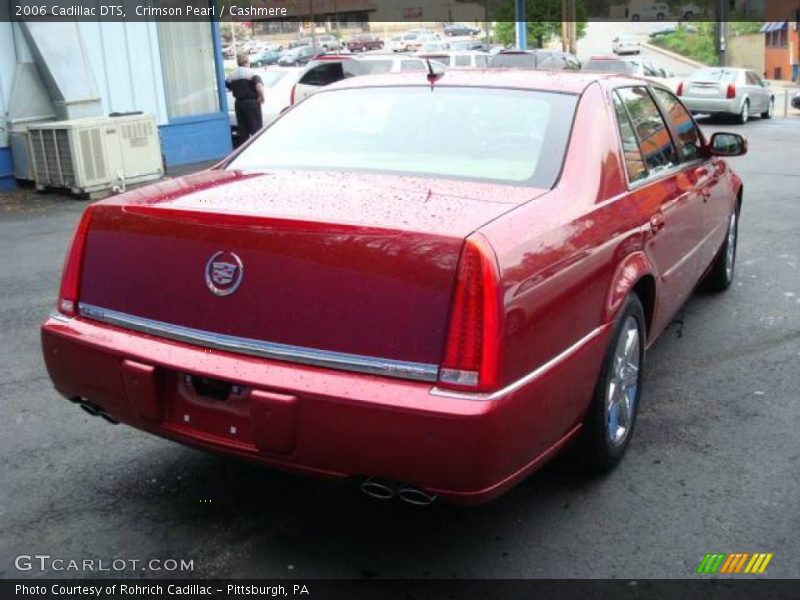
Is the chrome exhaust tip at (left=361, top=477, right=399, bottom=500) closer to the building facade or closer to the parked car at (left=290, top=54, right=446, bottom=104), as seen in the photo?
the building facade

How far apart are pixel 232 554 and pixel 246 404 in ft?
2.01

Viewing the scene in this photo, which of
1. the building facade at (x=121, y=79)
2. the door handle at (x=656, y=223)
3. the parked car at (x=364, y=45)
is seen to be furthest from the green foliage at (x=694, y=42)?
the door handle at (x=656, y=223)

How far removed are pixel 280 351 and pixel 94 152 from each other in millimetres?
8978

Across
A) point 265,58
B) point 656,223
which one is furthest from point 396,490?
point 265,58

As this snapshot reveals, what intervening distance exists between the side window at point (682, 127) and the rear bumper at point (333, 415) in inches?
88.4

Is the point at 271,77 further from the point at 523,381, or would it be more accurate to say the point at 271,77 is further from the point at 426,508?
the point at 523,381

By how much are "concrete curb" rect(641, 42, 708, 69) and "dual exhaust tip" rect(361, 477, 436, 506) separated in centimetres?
4655

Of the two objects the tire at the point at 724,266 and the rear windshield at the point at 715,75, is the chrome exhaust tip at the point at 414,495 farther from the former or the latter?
the rear windshield at the point at 715,75

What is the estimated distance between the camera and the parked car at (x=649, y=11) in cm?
7012

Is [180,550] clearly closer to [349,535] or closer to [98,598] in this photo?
[98,598]

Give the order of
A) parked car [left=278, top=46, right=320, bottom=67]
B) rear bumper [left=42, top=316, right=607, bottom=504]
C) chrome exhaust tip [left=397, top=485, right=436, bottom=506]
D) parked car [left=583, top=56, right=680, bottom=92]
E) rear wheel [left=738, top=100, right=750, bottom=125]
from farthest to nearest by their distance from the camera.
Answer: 1. parked car [left=278, top=46, right=320, bottom=67]
2. parked car [left=583, top=56, right=680, bottom=92]
3. rear wheel [left=738, top=100, right=750, bottom=125]
4. chrome exhaust tip [left=397, top=485, right=436, bottom=506]
5. rear bumper [left=42, top=316, right=607, bottom=504]

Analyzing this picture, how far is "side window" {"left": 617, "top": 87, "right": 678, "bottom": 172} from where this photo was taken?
13.4 feet
